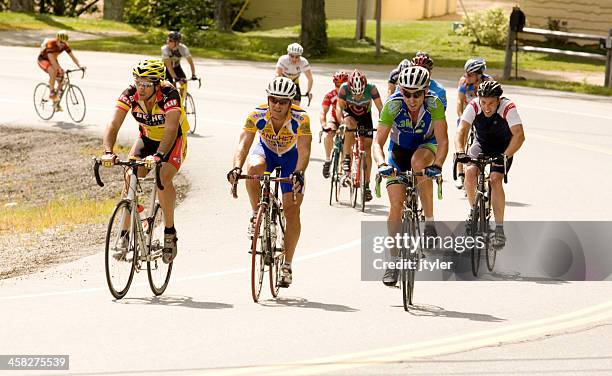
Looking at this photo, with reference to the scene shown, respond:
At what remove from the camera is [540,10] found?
1779 inches

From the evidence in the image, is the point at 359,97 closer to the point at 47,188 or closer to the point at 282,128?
the point at 282,128

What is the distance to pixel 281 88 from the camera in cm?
1152

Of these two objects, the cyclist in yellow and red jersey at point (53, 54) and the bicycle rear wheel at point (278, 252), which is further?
the cyclist in yellow and red jersey at point (53, 54)

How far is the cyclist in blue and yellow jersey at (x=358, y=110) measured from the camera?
676 inches

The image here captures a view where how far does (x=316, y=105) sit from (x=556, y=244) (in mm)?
15082

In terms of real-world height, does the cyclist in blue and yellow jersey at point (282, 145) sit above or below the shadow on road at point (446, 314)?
above

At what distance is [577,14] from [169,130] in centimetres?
3506

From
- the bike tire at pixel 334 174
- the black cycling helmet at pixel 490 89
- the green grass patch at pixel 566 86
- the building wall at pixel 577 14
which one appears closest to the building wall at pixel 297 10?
the building wall at pixel 577 14

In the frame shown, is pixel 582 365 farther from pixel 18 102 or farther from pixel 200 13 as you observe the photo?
pixel 200 13

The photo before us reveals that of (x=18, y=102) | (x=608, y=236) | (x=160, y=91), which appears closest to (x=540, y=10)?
(x=18, y=102)

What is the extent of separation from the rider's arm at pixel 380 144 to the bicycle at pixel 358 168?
4.80 meters

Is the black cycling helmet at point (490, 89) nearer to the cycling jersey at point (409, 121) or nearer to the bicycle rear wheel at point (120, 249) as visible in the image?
the cycling jersey at point (409, 121)

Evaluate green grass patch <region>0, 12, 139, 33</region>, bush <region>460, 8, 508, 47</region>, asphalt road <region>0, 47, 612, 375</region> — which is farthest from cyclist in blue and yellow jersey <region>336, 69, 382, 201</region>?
green grass patch <region>0, 12, 139, 33</region>

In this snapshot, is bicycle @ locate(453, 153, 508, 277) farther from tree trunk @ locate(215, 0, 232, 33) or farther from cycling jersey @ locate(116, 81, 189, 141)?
tree trunk @ locate(215, 0, 232, 33)
